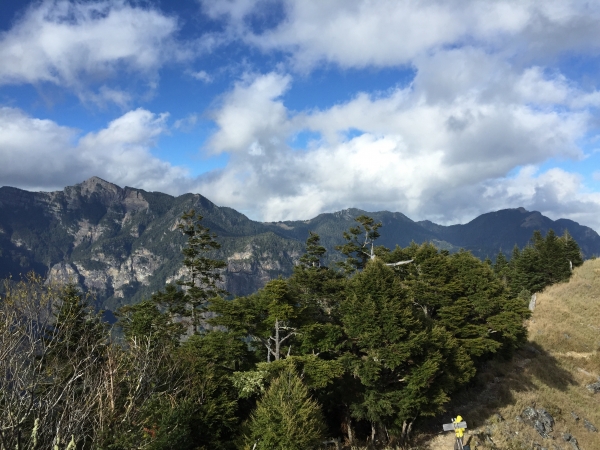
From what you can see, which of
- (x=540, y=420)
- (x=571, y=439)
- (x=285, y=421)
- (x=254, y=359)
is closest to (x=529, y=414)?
(x=540, y=420)

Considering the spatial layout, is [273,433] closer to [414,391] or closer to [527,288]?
[414,391]

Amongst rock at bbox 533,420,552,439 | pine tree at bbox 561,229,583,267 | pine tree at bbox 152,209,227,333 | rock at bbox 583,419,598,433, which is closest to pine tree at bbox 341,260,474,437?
rock at bbox 533,420,552,439

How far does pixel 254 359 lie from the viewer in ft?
94.7

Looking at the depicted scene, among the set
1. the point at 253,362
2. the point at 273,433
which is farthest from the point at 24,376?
the point at 253,362

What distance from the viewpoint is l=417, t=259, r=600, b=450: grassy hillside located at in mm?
28234

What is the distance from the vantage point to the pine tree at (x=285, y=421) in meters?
17.8

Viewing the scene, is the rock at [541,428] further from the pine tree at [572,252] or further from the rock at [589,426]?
the pine tree at [572,252]

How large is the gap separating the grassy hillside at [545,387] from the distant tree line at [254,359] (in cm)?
324

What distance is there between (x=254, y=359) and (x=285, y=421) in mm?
11262

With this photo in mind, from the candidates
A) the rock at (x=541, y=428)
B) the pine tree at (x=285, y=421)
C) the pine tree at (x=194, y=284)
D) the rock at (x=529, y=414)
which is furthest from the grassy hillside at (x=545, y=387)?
the pine tree at (x=194, y=284)

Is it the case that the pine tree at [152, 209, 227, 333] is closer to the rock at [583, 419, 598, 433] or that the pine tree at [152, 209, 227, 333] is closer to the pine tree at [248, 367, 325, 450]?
the pine tree at [248, 367, 325, 450]

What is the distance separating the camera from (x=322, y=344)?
2812 centimetres

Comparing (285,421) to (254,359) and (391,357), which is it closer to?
(391,357)

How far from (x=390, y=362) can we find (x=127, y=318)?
26.9 m
